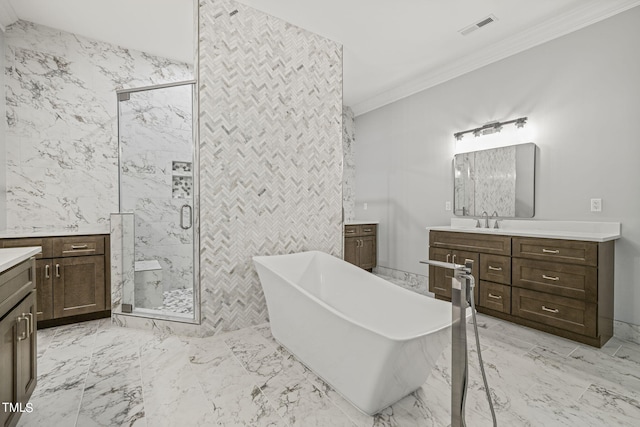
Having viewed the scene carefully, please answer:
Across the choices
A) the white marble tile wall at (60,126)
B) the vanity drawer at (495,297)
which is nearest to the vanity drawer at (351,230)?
the vanity drawer at (495,297)

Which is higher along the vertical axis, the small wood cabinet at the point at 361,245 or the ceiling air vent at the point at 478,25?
the ceiling air vent at the point at 478,25

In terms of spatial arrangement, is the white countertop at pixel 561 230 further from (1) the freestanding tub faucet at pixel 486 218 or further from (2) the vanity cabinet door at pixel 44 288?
(2) the vanity cabinet door at pixel 44 288

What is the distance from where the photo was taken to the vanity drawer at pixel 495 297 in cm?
284

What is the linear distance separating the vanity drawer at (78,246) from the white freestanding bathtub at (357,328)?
159 centimetres

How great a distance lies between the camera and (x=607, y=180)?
103 inches

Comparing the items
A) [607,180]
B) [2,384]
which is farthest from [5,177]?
[607,180]

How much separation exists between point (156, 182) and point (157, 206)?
0.24 m

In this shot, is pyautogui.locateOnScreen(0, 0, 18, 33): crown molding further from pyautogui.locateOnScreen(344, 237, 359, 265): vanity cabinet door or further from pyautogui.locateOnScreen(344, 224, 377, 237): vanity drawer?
pyautogui.locateOnScreen(344, 237, 359, 265): vanity cabinet door

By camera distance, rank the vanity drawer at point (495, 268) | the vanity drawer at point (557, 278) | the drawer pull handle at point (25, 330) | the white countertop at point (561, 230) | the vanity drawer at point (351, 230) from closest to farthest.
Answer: the drawer pull handle at point (25, 330)
the vanity drawer at point (557, 278)
the white countertop at point (561, 230)
the vanity drawer at point (495, 268)
the vanity drawer at point (351, 230)

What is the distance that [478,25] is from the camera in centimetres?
296

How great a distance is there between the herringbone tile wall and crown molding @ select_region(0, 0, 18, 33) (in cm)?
178

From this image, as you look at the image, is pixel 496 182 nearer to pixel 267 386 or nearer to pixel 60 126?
pixel 267 386

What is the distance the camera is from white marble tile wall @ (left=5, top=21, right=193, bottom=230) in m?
2.93

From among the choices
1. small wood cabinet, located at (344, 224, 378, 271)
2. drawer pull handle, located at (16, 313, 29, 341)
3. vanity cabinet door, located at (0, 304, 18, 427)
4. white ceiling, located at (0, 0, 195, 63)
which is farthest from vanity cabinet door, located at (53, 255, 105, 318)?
small wood cabinet, located at (344, 224, 378, 271)
